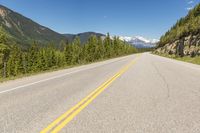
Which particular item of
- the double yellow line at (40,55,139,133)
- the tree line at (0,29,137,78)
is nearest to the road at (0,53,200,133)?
the double yellow line at (40,55,139,133)

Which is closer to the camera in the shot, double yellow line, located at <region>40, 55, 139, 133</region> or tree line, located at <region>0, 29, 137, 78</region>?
double yellow line, located at <region>40, 55, 139, 133</region>

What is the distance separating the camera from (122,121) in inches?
166

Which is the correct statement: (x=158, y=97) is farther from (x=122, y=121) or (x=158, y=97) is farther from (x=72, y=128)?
(x=72, y=128)

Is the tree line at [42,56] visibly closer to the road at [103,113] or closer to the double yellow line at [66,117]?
the road at [103,113]

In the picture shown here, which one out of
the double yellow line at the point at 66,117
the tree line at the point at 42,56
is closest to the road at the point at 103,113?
the double yellow line at the point at 66,117

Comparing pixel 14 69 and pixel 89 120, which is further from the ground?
pixel 89 120

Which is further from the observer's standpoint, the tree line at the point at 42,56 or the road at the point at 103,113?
the tree line at the point at 42,56

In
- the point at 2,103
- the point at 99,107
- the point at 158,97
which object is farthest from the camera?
the point at 158,97

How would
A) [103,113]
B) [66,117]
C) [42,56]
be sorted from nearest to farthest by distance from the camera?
[66,117], [103,113], [42,56]

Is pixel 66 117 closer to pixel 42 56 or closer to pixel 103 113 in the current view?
pixel 103 113

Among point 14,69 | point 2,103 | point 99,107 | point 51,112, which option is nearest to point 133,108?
point 99,107

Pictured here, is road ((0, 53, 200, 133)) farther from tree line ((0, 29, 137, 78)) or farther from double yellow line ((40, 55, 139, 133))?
tree line ((0, 29, 137, 78))

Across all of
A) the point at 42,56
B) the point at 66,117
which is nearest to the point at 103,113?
the point at 66,117

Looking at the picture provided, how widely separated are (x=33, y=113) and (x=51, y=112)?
1.50 ft
